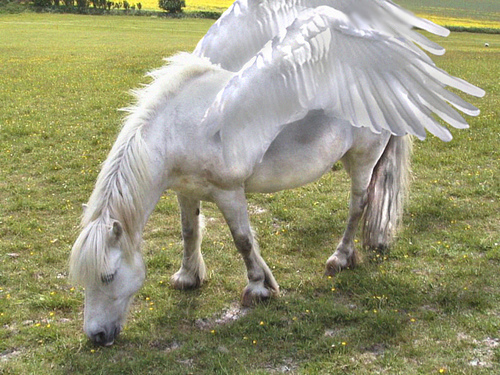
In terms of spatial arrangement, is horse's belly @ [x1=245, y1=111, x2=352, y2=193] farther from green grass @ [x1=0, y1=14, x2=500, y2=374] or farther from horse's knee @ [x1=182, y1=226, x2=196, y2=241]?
green grass @ [x1=0, y1=14, x2=500, y2=374]

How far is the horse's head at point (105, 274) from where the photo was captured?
135 inches

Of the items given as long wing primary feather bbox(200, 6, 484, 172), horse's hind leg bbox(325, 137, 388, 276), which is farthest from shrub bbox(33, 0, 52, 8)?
long wing primary feather bbox(200, 6, 484, 172)

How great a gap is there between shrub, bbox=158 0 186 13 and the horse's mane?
143 feet

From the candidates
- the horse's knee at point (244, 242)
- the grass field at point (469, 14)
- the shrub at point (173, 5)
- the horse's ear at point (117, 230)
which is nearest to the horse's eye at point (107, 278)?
the horse's ear at point (117, 230)

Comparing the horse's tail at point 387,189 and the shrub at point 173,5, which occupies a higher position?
the shrub at point 173,5

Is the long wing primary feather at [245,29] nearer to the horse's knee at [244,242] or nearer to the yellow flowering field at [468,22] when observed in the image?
the horse's knee at [244,242]

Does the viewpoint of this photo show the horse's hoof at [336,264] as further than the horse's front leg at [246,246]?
Yes

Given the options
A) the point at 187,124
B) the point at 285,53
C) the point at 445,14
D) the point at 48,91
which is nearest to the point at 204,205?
the point at 187,124

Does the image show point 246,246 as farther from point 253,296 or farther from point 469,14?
point 469,14

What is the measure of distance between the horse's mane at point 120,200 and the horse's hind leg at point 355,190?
1847 mm

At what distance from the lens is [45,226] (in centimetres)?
601

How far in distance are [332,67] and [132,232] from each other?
5.66ft

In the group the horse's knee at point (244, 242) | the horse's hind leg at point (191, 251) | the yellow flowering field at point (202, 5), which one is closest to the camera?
the horse's knee at point (244, 242)

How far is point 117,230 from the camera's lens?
3.49 m
